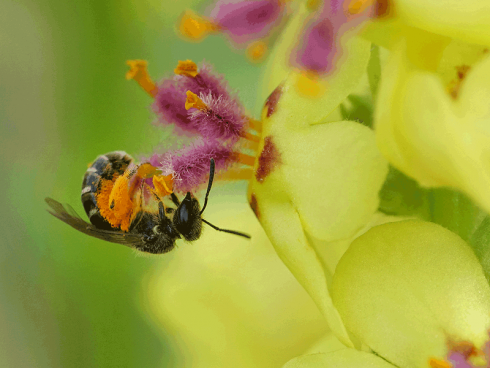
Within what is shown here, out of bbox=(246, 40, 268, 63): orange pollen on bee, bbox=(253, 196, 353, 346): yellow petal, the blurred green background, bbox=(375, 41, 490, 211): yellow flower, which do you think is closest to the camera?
bbox=(375, 41, 490, 211): yellow flower

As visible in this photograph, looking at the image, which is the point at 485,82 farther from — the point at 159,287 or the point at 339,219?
the point at 159,287

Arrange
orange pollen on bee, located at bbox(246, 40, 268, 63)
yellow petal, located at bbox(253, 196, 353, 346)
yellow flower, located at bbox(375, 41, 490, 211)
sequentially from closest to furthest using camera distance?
yellow flower, located at bbox(375, 41, 490, 211)
yellow petal, located at bbox(253, 196, 353, 346)
orange pollen on bee, located at bbox(246, 40, 268, 63)

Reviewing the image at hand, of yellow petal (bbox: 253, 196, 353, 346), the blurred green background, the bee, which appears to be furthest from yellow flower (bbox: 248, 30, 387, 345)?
the blurred green background

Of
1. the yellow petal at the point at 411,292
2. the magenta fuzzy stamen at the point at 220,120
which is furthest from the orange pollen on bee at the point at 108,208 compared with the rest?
the yellow petal at the point at 411,292

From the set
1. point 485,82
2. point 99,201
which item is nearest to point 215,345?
point 99,201

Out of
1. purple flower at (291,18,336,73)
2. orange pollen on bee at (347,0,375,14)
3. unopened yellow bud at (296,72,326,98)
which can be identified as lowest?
unopened yellow bud at (296,72,326,98)

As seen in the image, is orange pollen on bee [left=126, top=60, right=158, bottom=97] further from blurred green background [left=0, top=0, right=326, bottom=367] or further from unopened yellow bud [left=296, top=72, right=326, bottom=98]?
blurred green background [left=0, top=0, right=326, bottom=367]

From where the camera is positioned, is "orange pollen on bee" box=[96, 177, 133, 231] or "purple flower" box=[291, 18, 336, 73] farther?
"orange pollen on bee" box=[96, 177, 133, 231]

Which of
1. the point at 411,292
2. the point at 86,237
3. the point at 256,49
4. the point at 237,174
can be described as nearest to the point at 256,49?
the point at 256,49

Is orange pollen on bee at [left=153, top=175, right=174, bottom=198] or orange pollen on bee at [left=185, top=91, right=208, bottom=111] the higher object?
orange pollen on bee at [left=185, top=91, right=208, bottom=111]
